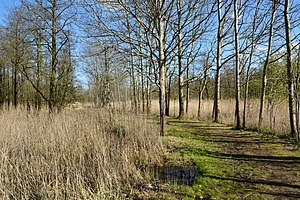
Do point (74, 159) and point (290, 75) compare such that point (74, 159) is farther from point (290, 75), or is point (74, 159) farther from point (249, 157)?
point (290, 75)

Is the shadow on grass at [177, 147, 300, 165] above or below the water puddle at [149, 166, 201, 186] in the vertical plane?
above

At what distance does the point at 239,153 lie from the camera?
424cm

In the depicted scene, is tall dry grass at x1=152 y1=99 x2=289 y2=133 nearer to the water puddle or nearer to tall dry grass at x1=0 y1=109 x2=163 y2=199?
the water puddle

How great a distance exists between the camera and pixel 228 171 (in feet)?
10.6

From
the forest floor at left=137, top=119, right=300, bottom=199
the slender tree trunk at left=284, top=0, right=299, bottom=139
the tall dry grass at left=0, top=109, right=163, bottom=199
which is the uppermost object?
the slender tree trunk at left=284, top=0, right=299, bottom=139

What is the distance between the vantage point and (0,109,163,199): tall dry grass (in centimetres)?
257

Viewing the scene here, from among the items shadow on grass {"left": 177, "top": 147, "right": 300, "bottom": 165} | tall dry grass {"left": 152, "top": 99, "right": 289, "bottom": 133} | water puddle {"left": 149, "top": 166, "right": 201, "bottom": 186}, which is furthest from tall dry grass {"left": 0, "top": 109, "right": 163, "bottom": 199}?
tall dry grass {"left": 152, "top": 99, "right": 289, "bottom": 133}

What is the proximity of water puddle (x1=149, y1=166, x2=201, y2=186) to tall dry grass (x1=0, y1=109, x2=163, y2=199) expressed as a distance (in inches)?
11.0

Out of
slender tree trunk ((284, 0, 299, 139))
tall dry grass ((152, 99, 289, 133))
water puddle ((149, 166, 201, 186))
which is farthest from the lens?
tall dry grass ((152, 99, 289, 133))

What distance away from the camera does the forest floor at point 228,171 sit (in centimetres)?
255

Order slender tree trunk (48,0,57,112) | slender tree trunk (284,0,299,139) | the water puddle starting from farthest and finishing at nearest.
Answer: slender tree trunk (48,0,57,112) → slender tree trunk (284,0,299,139) → the water puddle

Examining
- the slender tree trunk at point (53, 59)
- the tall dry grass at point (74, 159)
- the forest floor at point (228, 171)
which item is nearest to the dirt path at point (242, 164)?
the forest floor at point (228, 171)

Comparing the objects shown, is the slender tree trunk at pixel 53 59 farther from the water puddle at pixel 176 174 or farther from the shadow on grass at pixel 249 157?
the shadow on grass at pixel 249 157

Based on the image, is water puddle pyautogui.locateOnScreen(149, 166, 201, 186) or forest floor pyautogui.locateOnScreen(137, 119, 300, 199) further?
water puddle pyautogui.locateOnScreen(149, 166, 201, 186)
